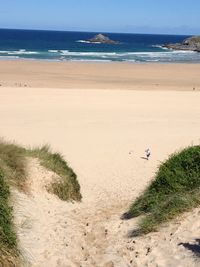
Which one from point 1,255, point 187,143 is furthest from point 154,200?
point 187,143

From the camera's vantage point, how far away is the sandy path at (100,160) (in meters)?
6.82

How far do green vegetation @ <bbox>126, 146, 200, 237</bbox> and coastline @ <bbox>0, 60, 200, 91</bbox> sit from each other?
24.5 m

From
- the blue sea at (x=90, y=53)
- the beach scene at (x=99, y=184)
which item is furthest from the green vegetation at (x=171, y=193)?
the blue sea at (x=90, y=53)

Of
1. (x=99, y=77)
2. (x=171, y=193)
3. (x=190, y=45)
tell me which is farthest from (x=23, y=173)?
(x=190, y=45)

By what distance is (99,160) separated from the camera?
14281 mm

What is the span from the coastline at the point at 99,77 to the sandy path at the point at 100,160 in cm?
801

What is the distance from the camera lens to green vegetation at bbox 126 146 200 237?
734 cm

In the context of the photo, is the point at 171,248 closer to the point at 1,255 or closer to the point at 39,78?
the point at 1,255

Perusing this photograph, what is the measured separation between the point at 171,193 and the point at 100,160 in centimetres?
605

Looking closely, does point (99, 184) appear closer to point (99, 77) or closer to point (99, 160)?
point (99, 160)

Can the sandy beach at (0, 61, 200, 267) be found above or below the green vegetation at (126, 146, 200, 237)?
below

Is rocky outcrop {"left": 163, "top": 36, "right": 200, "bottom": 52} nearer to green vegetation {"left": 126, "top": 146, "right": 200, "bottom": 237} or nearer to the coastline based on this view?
the coastline

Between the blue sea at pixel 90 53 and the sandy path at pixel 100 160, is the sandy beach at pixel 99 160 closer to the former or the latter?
the sandy path at pixel 100 160

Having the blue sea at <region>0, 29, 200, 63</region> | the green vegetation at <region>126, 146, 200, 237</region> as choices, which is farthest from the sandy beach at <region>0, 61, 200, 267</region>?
the blue sea at <region>0, 29, 200, 63</region>
